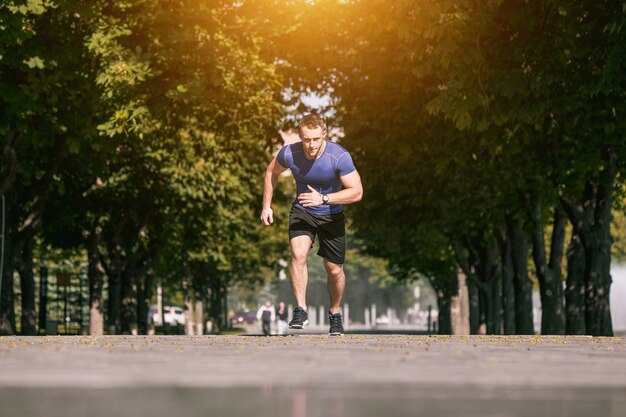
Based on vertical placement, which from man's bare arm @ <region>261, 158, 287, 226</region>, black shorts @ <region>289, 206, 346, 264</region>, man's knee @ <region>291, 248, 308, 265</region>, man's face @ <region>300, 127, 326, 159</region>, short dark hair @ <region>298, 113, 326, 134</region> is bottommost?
man's knee @ <region>291, 248, 308, 265</region>

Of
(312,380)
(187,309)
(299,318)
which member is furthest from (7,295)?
(187,309)

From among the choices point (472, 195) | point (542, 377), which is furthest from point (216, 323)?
point (542, 377)

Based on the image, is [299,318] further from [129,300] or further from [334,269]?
[129,300]

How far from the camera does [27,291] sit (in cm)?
3534

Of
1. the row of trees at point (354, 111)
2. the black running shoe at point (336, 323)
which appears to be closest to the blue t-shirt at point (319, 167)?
the black running shoe at point (336, 323)

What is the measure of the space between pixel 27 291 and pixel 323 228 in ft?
76.7

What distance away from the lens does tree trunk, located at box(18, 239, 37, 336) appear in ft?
111

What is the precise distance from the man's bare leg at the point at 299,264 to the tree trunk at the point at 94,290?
24456 millimetres

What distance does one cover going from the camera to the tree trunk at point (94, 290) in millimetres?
37094

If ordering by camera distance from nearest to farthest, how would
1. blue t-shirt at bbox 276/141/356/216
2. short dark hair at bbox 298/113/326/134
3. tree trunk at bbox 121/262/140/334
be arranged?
short dark hair at bbox 298/113/326/134
blue t-shirt at bbox 276/141/356/216
tree trunk at bbox 121/262/140/334

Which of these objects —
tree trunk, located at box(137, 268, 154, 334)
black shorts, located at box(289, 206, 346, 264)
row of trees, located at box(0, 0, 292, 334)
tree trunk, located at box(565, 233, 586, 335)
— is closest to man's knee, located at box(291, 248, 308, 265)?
black shorts, located at box(289, 206, 346, 264)

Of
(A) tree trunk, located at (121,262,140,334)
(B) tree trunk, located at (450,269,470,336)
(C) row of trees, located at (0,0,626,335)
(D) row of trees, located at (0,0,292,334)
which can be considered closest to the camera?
(C) row of trees, located at (0,0,626,335)

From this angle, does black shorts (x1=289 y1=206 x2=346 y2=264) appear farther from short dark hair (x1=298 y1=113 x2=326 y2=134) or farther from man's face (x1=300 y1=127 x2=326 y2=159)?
short dark hair (x1=298 y1=113 x2=326 y2=134)

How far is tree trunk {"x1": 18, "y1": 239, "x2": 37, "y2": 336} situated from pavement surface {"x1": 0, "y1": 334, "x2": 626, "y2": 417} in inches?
926
